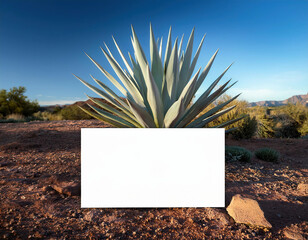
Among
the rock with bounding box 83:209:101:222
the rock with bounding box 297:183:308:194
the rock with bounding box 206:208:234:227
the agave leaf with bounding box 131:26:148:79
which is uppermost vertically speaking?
the agave leaf with bounding box 131:26:148:79

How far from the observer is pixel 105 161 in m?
2.31

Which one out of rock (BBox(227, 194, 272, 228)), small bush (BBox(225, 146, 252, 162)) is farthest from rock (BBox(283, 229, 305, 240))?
small bush (BBox(225, 146, 252, 162))

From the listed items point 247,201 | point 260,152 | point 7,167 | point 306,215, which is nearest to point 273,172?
point 260,152

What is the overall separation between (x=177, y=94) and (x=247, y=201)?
1.47 m

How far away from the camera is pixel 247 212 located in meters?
2.07

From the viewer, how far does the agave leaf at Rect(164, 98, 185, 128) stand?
7.02 ft

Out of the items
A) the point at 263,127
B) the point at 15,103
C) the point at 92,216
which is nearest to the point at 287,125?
the point at 263,127

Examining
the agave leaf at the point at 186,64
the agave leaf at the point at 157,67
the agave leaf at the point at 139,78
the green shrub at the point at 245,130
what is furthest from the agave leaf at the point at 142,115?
the green shrub at the point at 245,130

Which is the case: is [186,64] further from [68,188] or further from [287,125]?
[287,125]

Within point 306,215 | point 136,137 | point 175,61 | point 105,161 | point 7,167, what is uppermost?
point 175,61

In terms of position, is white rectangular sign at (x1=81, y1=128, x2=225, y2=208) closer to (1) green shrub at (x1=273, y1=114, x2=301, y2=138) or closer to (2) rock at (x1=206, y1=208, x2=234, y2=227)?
(2) rock at (x1=206, y1=208, x2=234, y2=227)

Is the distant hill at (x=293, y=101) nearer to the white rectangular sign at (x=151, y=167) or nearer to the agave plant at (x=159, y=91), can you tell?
the agave plant at (x=159, y=91)

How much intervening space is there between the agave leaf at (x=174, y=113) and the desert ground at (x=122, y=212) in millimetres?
952

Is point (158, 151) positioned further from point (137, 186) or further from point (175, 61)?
point (175, 61)
